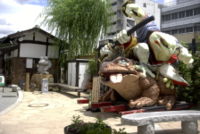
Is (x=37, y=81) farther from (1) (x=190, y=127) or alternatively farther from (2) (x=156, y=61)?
(1) (x=190, y=127)

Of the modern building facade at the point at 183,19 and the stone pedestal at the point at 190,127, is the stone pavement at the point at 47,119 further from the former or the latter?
the modern building facade at the point at 183,19

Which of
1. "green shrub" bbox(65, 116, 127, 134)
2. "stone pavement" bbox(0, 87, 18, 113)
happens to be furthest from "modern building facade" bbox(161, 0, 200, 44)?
"green shrub" bbox(65, 116, 127, 134)

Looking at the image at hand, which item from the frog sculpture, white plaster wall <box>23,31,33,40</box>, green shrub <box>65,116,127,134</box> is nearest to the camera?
green shrub <box>65,116,127,134</box>

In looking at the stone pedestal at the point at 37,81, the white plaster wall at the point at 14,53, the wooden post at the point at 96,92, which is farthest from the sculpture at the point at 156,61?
the white plaster wall at the point at 14,53

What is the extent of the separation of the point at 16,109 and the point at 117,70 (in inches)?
177

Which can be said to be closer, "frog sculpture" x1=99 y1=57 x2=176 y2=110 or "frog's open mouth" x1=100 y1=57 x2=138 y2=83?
"frog's open mouth" x1=100 y1=57 x2=138 y2=83

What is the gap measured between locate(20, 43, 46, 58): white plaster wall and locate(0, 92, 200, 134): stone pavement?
8.82 metres

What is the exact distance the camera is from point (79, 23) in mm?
18547

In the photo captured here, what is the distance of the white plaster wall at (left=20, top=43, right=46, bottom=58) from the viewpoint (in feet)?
64.2

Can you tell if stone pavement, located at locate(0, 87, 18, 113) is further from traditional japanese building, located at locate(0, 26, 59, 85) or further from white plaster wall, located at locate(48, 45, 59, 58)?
white plaster wall, located at locate(48, 45, 59, 58)

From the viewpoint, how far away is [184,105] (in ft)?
29.9

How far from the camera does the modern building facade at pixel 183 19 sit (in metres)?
38.2

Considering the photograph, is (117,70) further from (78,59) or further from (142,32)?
(78,59)

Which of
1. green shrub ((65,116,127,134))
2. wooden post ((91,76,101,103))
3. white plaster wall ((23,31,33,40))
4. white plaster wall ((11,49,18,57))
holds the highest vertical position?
white plaster wall ((23,31,33,40))
